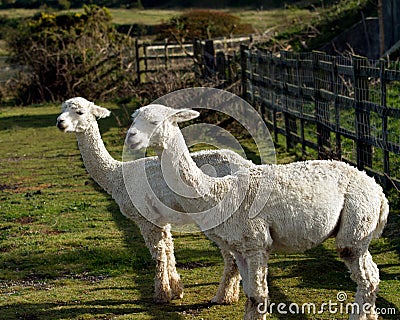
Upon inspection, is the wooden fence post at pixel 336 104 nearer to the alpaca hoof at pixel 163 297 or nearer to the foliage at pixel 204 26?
the alpaca hoof at pixel 163 297

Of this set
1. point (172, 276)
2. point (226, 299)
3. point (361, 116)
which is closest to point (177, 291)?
point (172, 276)

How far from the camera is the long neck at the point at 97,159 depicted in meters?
7.09

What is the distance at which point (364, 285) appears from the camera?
5668 mm

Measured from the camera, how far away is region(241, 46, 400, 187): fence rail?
31.7 feet

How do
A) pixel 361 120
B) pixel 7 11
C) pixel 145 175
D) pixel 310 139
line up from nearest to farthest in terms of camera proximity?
pixel 145 175
pixel 361 120
pixel 310 139
pixel 7 11

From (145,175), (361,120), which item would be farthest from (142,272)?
(361,120)

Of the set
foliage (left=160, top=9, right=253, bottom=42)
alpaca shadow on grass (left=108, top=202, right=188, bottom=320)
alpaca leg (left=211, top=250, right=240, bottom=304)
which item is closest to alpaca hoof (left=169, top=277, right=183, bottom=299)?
alpaca shadow on grass (left=108, top=202, right=188, bottom=320)

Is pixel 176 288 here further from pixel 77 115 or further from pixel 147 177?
pixel 77 115

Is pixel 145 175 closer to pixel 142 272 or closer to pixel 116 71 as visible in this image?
pixel 142 272

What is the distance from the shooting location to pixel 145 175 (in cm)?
704

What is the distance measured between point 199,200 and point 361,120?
5136 millimetres

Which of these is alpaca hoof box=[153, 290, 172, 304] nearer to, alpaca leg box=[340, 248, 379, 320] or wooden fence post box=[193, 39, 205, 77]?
alpaca leg box=[340, 248, 379, 320]

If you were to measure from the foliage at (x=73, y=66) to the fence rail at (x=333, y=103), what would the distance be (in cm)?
879

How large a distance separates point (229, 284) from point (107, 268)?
1.81m
